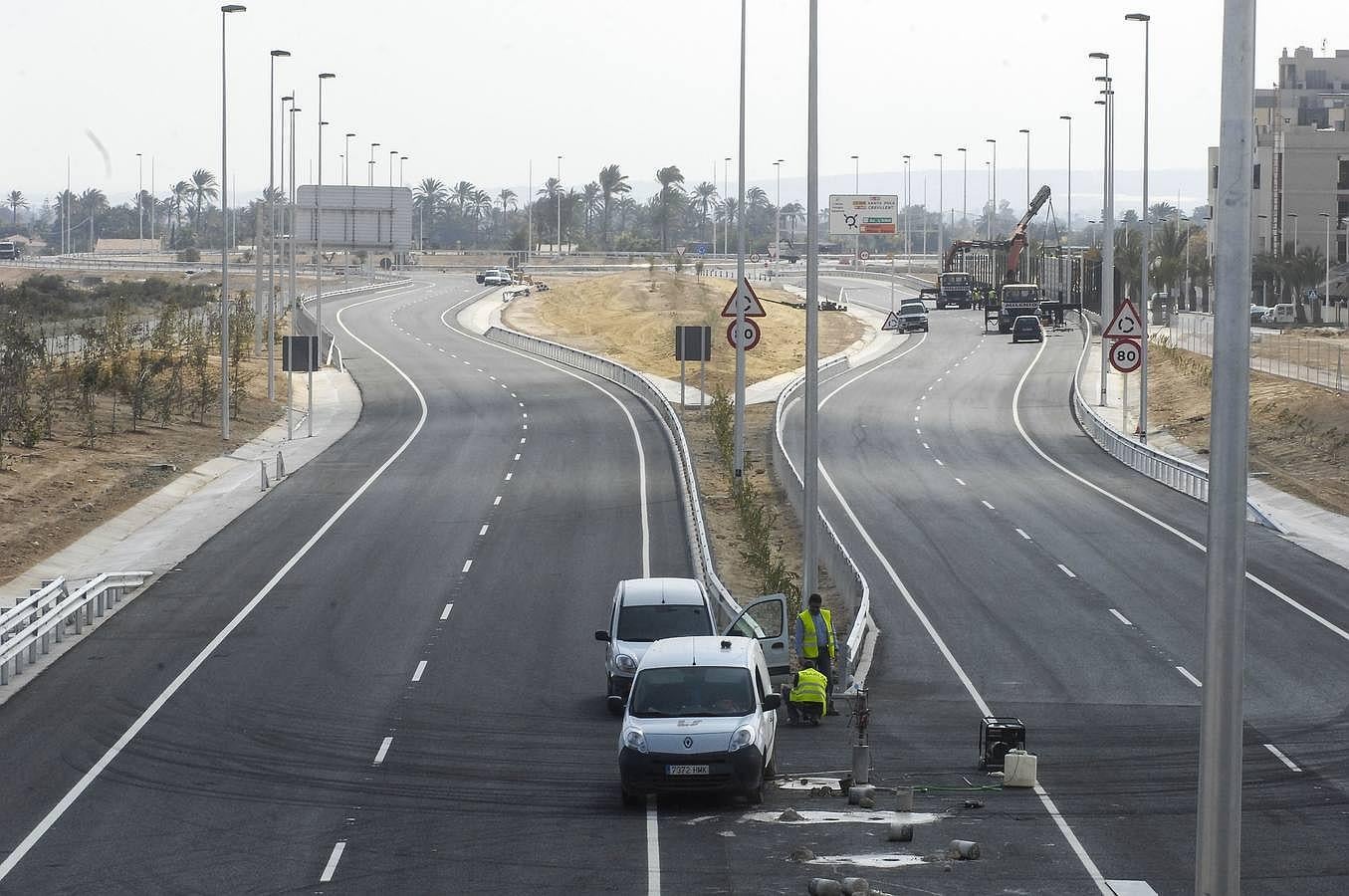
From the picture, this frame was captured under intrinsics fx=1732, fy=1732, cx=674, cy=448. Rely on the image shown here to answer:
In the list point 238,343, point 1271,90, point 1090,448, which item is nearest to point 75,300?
point 238,343

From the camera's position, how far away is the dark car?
289 feet

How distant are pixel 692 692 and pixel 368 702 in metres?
6.29

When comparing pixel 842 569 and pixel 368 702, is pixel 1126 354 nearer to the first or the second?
pixel 842 569

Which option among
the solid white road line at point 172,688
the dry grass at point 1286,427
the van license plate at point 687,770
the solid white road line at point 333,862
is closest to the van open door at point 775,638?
the van license plate at point 687,770

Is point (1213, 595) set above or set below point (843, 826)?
above

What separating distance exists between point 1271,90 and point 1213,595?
19529cm

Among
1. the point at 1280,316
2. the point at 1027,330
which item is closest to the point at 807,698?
the point at 1027,330

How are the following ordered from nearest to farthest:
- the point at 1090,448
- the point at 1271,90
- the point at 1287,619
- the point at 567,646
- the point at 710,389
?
the point at 567,646
the point at 1287,619
the point at 1090,448
the point at 710,389
the point at 1271,90

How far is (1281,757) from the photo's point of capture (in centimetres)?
1967

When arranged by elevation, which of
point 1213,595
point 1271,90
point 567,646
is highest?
point 1271,90

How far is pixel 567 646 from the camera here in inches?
1048

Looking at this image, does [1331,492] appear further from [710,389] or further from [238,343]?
[238,343]

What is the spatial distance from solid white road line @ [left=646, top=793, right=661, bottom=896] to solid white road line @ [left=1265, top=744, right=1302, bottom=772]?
7.16 metres

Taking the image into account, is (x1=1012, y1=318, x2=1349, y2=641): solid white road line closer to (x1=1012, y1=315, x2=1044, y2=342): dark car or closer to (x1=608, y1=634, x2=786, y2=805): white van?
(x1=608, y1=634, x2=786, y2=805): white van
